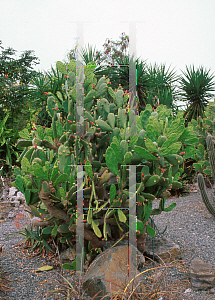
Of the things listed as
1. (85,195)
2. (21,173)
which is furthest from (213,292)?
(21,173)

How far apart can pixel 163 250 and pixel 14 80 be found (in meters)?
8.39

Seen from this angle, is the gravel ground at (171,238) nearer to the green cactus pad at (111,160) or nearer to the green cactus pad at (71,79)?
the green cactus pad at (111,160)

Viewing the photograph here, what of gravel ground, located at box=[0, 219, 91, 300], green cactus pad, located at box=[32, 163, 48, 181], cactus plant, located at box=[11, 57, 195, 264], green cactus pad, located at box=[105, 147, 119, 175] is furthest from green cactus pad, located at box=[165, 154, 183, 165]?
gravel ground, located at box=[0, 219, 91, 300]

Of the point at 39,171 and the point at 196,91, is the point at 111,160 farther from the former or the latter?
the point at 196,91

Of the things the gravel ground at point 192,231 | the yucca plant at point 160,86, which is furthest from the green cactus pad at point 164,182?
the yucca plant at point 160,86

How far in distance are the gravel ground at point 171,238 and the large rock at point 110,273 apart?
0.39 feet

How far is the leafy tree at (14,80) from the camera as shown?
29.0 feet

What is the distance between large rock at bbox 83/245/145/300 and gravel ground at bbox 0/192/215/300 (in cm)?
A: 12

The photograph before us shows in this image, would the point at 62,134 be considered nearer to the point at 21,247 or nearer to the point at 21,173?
the point at 21,173

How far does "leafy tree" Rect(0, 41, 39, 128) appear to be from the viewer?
29.0ft

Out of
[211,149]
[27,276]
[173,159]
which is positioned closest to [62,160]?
[173,159]

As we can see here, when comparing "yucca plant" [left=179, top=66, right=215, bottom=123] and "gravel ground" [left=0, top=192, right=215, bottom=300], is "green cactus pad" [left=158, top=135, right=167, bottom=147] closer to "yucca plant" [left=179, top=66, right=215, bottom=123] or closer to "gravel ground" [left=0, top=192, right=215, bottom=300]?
"gravel ground" [left=0, top=192, right=215, bottom=300]

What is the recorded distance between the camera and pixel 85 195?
236 cm

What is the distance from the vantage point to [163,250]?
2.81 metres
